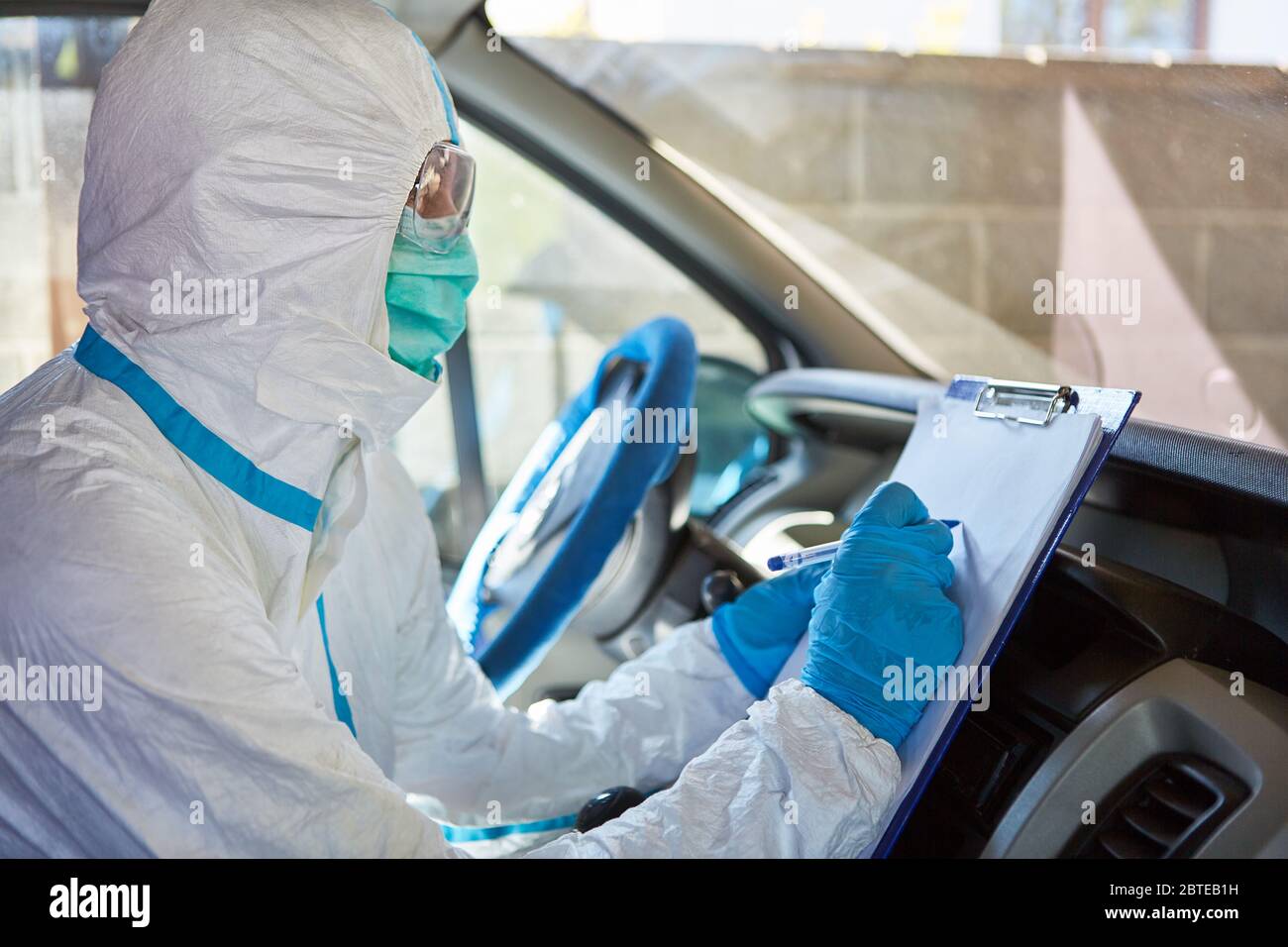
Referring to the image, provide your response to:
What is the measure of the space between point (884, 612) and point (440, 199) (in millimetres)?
570

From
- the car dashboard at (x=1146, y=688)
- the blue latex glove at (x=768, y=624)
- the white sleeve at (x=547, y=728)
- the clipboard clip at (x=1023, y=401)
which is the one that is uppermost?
the clipboard clip at (x=1023, y=401)

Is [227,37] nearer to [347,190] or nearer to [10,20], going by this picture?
[347,190]

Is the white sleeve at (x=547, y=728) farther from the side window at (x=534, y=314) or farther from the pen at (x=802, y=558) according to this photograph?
the side window at (x=534, y=314)

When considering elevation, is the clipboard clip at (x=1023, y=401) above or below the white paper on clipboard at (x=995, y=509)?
above

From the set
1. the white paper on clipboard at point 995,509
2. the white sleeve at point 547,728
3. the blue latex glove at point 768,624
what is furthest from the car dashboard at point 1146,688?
the white sleeve at point 547,728

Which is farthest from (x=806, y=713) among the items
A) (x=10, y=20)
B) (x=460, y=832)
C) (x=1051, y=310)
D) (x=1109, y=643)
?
(x=10, y=20)

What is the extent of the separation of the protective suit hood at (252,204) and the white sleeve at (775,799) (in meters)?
0.46

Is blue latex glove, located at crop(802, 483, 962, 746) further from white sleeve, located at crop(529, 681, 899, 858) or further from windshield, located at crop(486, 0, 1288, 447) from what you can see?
windshield, located at crop(486, 0, 1288, 447)

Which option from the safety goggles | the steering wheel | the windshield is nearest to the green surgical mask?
the safety goggles

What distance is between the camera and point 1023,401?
3.34 feet

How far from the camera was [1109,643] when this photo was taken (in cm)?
99

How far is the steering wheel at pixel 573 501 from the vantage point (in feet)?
4.81

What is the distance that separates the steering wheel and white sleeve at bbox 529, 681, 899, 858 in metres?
0.53

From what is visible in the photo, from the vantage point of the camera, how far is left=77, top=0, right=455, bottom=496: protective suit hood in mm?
930
